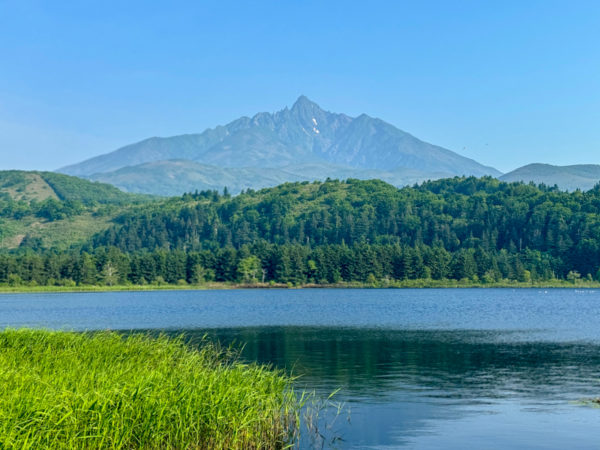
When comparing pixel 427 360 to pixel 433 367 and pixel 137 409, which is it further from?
pixel 137 409

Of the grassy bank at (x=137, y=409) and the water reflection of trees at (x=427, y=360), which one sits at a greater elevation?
the grassy bank at (x=137, y=409)

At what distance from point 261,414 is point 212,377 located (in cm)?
232

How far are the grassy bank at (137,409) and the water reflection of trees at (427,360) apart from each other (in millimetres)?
14380

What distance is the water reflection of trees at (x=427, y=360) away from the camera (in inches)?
1703

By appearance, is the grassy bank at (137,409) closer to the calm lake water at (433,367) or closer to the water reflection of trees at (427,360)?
the calm lake water at (433,367)

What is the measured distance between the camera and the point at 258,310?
123 meters

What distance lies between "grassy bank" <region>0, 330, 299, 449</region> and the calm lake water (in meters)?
3.59

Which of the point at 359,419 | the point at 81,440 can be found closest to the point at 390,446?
the point at 359,419

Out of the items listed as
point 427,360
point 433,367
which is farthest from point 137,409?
point 427,360

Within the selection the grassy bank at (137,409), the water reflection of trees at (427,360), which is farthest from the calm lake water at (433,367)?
the grassy bank at (137,409)

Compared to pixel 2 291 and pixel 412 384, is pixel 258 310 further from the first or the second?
pixel 2 291

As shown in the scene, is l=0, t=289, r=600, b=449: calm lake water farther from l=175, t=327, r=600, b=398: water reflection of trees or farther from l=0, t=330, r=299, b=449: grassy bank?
l=0, t=330, r=299, b=449: grassy bank

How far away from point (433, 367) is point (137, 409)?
32498 millimetres

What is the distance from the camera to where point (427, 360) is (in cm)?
5528
